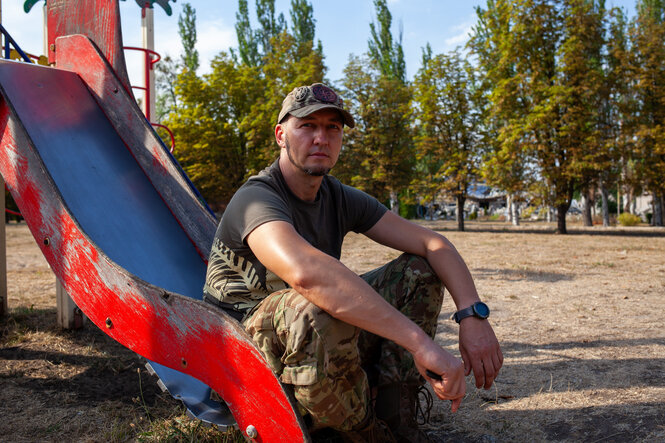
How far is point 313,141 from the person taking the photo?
2.08m

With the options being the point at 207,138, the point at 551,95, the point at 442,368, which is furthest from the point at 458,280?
the point at 207,138

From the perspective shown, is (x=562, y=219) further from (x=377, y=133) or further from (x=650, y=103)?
(x=377, y=133)

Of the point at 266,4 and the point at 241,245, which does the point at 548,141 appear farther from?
the point at 266,4

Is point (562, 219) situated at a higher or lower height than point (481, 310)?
higher

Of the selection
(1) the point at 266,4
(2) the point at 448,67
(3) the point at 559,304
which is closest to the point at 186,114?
(2) the point at 448,67

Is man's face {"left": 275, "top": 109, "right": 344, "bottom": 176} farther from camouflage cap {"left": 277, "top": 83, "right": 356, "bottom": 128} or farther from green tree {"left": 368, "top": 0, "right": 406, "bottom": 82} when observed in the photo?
green tree {"left": 368, "top": 0, "right": 406, "bottom": 82}

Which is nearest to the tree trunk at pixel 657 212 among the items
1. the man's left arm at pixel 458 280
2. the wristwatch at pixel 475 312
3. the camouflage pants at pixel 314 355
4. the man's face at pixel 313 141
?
the man's left arm at pixel 458 280

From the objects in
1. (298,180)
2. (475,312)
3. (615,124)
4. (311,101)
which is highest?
(615,124)

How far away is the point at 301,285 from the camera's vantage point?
1.62 meters

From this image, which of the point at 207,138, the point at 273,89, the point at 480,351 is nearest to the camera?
the point at 480,351

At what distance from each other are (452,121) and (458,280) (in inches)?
827

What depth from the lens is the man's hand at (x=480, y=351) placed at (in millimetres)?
1980

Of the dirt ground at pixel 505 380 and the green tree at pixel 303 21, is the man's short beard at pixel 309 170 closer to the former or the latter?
the dirt ground at pixel 505 380

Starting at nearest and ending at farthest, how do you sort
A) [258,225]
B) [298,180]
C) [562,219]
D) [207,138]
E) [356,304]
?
[356,304], [258,225], [298,180], [562,219], [207,138]
